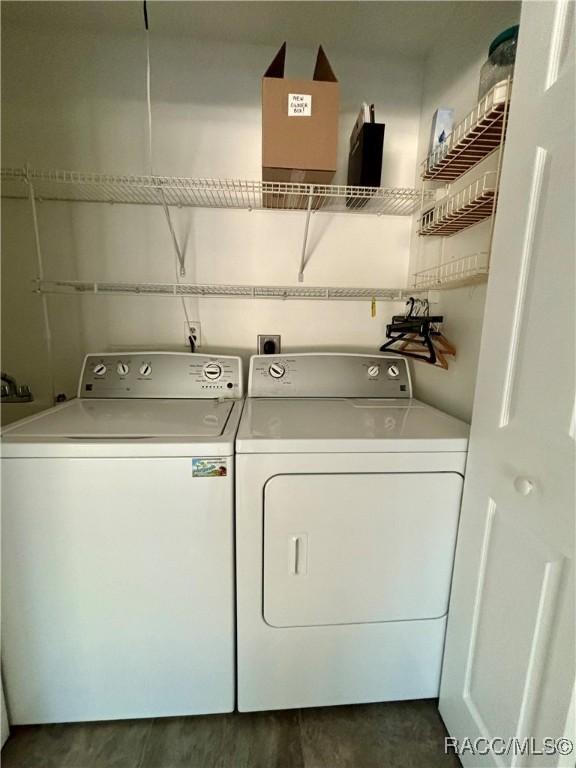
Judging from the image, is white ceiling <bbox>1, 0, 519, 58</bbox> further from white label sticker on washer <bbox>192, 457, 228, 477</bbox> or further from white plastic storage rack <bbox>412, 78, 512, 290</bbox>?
white label sticker on washer <bbox>192, 457, 228, 477</bbox>

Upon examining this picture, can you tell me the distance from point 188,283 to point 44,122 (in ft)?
3.17

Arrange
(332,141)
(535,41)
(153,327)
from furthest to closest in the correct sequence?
(153,327)
(332,141)
(535,41)

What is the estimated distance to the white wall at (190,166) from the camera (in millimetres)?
1562

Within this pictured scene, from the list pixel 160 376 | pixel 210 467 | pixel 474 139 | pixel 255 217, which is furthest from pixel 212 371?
pixel 474 139

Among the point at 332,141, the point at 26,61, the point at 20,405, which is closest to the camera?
the point at 332,141

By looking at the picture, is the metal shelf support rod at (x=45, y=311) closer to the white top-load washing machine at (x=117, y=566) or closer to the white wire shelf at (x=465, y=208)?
the white top-load washing machine at (x=117, y=566)

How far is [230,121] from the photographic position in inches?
63.9

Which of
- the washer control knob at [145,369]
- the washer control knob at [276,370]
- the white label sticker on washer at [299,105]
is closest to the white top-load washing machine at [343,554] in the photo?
the washer control knob at [276,370]

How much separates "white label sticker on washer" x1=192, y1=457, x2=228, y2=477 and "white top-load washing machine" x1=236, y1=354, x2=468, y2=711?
0.05m

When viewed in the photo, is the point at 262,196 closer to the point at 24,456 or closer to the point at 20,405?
the point at 24,456

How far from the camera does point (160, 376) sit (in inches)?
61.2

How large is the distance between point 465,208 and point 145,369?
1433mm

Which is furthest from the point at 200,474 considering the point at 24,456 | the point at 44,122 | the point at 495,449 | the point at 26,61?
the point at 26,61

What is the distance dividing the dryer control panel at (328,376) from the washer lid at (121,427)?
26 centimetres
